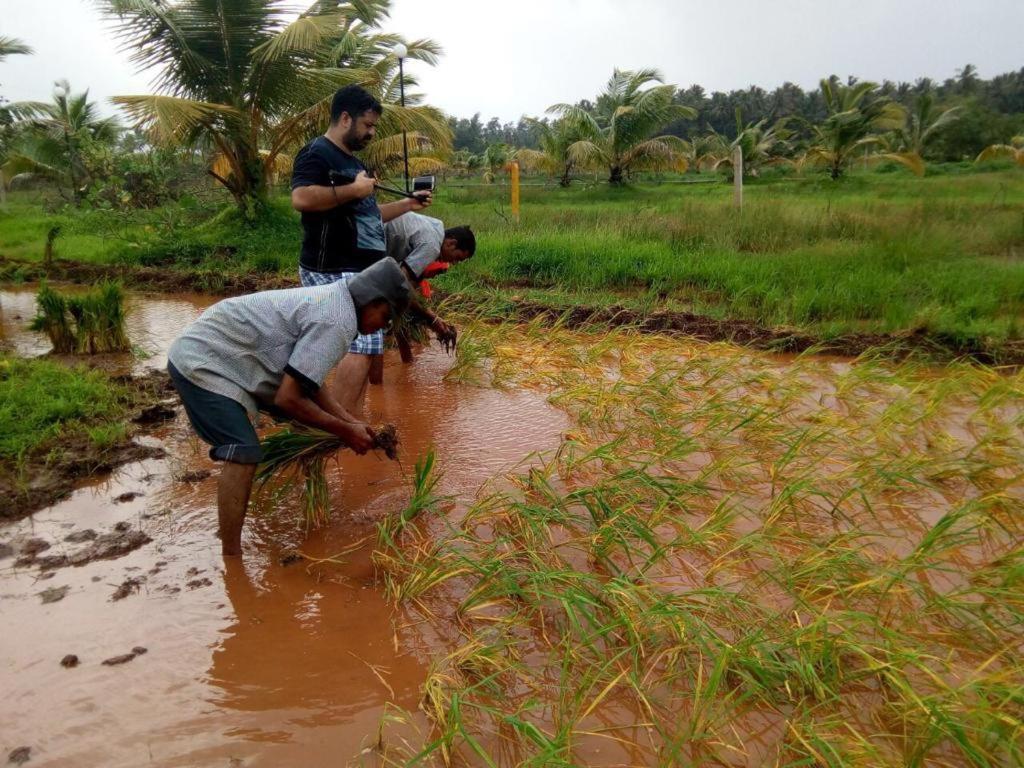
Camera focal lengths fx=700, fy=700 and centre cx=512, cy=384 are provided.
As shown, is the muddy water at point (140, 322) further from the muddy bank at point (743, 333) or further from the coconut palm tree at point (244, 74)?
the coconut palm tree at point (244, 74)

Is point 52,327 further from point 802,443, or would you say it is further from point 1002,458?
point 1002,458

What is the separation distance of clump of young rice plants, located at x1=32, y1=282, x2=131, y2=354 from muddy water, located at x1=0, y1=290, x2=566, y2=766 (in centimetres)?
263

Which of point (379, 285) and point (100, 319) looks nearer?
point (379, 285)

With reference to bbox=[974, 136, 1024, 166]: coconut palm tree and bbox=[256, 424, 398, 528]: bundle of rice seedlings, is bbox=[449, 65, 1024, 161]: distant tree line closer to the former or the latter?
bbox=[974, 136, 1024, 166]: coconut palm tree

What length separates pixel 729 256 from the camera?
787 centimetres

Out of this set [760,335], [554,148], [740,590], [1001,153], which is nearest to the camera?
[740,590]

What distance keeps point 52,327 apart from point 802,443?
18.5 feet

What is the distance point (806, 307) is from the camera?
20.4 feet

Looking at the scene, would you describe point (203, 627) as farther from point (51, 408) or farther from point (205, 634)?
point (51, 408)

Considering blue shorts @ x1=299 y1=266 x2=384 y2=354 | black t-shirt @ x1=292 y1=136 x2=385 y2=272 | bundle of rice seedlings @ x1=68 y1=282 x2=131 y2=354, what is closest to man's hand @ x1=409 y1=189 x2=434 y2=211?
black t-shirt @ x1=292 y1=136 x2=385 y2=272

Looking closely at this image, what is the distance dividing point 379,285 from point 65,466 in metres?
2.24

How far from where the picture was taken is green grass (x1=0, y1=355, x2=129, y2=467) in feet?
12.6

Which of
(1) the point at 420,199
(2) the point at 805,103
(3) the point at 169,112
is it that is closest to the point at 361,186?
(1) the point at 420,199

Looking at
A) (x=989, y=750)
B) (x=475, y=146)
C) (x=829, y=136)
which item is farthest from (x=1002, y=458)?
(x=475, y=146)
